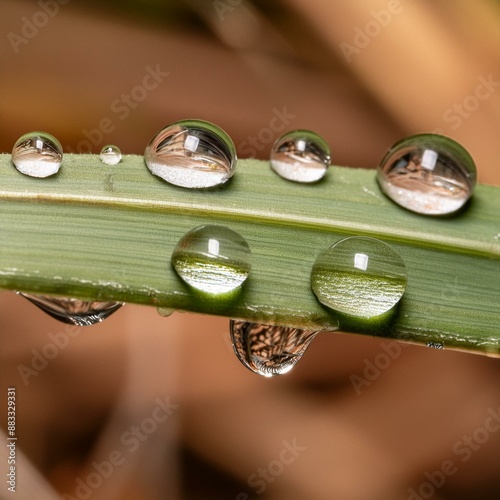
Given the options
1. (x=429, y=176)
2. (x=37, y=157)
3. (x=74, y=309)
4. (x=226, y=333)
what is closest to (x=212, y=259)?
(x=74, y=309)

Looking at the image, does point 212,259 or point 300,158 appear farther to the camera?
point 300,158

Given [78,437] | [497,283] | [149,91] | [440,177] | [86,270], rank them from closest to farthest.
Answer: [86,270] → [497,283] → [440,177] → [78,437] → [149,91]

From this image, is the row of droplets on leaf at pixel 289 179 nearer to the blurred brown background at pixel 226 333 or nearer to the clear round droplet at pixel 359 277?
the clear round droplet at pixel 359 277

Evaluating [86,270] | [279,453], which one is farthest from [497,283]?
[279,453]

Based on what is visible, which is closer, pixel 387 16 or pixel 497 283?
pixel 497 283

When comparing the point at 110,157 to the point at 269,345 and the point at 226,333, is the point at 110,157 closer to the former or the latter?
the point at 269,345

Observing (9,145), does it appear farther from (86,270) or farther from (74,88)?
(86,270)

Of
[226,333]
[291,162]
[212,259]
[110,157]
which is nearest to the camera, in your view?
[212,259]
